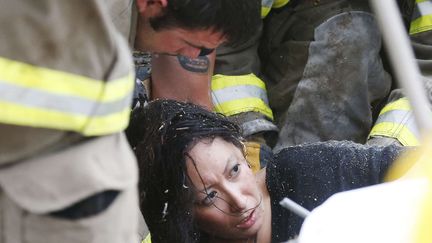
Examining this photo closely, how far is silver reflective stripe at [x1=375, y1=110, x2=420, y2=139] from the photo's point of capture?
2.00 meters

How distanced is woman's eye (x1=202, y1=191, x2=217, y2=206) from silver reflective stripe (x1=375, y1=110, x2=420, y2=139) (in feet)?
Result: 2.11

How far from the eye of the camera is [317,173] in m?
1.62

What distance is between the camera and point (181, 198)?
5.31ft

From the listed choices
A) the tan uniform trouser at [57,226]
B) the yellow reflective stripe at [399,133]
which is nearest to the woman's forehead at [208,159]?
the yellow reflective stripe at [399,133]

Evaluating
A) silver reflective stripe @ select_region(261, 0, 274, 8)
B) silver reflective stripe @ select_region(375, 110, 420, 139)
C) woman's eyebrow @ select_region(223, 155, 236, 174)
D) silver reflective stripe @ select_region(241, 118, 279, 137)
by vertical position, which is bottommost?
silver reflective stripe @ select_region(241, 118, 279, 137)

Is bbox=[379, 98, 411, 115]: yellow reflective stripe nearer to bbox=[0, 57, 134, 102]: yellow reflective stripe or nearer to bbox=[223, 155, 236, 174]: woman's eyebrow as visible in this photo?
bbox=[223, 155, 236, 174]: woman's eyebrow

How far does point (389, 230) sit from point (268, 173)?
2.90 ft

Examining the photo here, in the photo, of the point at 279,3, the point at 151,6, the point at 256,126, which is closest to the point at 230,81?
the point at 256,126

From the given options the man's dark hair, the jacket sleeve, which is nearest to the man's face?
the man's dark hair

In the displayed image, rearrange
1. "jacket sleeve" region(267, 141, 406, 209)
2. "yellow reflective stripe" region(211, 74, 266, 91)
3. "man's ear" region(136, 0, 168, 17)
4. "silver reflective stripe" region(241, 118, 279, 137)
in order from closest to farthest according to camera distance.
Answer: "man's ear" region(136, 0, 168, 17), "jacket sleeve" region(267, 141, 406, 209), "silver reflective stripe" region(241, 118, 279, 137), "yellow reflective stripe" region(211, 74, 266, 91)

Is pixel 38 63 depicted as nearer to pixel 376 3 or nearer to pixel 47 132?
pixel 47 132

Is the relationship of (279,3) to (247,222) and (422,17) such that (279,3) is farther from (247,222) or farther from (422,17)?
(247,222)

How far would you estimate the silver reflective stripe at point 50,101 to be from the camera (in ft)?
2.39

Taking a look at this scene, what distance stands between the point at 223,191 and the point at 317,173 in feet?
0.68
